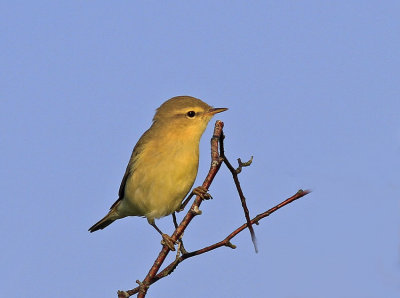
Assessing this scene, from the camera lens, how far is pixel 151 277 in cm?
433

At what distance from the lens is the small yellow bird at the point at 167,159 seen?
8016 mm

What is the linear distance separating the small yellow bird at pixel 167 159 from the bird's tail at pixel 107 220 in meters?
0.54

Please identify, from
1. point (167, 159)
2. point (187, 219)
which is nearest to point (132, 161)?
point (167, 159)

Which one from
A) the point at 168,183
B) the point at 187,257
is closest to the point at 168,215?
the point at 168,183

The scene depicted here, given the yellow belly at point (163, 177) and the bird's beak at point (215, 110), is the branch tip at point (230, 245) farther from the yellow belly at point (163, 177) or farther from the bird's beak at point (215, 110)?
the bird's beak at point (215, 110)

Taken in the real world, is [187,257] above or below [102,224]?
below

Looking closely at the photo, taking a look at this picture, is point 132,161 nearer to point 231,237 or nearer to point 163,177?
point 163,177

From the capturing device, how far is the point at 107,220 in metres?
9.50

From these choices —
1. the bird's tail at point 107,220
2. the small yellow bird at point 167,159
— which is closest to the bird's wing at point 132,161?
the small yellow bird at point 167,159

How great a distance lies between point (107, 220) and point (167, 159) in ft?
6.59

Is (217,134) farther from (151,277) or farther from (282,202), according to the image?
(151,277)

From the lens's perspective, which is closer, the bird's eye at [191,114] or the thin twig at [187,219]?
the thin twig at [187,219]

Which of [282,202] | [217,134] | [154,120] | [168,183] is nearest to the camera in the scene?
[282,202]

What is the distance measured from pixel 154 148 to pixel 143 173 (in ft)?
1.31
